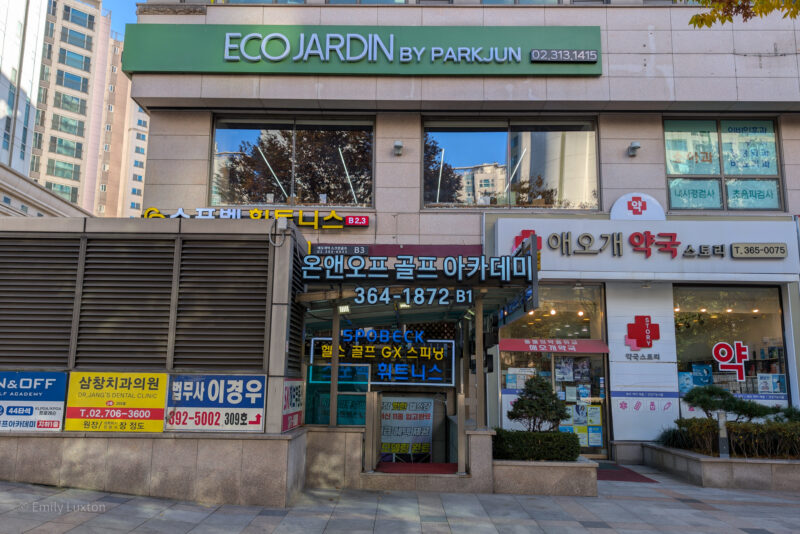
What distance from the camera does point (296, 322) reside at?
10.2 metres

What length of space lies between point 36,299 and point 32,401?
1542 millimetres

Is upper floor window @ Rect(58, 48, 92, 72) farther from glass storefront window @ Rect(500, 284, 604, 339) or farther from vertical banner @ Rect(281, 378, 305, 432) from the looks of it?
vertical banner @ Rect(281, 378, 305, 432)

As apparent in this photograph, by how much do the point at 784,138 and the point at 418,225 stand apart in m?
9.65

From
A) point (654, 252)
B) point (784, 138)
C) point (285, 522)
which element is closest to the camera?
point (285, 522)

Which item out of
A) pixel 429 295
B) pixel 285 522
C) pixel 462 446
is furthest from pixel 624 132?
pixel 285 522

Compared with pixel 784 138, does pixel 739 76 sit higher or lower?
higher

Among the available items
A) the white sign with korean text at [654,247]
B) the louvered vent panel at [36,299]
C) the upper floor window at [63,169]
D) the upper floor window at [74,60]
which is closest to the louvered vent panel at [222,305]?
the louvered vent panel at [36,299]

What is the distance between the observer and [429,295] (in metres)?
10.1

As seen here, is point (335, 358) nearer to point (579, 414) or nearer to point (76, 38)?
point (579, 414)

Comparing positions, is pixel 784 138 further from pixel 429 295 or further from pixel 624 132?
pixel 429 295

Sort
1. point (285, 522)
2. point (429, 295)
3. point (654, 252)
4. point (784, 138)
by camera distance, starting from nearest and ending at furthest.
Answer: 1. point (285, 522)
2. point (429, 295)
3. point (654, 252)
4. point (784, 138)

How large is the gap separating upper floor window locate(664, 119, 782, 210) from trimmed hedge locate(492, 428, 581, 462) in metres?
7.71

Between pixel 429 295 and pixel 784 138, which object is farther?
A: pixel 784 138

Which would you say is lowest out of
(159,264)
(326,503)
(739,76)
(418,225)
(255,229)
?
(326,503)
